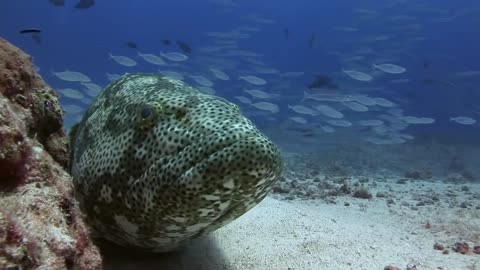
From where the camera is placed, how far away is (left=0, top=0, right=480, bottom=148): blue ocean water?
38.8m

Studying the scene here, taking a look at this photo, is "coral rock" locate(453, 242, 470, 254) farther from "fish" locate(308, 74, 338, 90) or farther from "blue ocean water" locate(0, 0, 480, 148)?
"blue ocean water" locate(0, 0, 480, 148)

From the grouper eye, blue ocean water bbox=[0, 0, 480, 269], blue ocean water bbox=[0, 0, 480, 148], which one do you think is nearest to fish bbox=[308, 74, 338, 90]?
blue ocean water bbox=[0, 0, 480, 269]

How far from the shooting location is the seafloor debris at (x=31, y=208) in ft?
5.90

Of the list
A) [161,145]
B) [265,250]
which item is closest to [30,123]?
[161,145]

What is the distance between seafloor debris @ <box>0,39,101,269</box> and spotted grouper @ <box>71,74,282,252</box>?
1.80 feet

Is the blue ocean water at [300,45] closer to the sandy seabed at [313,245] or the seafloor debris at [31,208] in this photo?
the sandy seabed at [313,245]

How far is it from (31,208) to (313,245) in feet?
9.95

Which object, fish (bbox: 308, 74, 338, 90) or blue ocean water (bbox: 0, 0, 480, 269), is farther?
fish (bbox: 308, 74, 338, 90)

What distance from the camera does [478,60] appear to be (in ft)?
172

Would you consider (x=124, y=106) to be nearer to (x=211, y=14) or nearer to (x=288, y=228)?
(x=288, y=228)

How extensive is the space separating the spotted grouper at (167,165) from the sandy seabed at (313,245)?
458 mm

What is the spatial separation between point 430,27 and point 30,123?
6117 centimetres

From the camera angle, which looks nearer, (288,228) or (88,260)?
(88,260)

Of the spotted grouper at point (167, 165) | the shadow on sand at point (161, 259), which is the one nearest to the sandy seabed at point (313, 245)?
the shadow on sand at point (161, 259)
